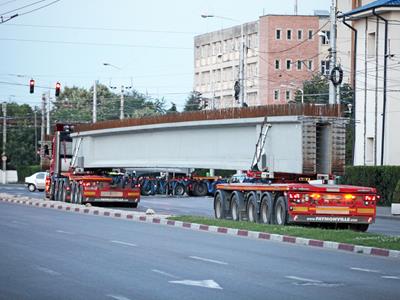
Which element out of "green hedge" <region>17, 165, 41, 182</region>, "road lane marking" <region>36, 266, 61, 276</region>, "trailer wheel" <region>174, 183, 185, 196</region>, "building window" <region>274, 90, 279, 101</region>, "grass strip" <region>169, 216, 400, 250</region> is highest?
"building window" <region>274, 90, 279, 101</region>

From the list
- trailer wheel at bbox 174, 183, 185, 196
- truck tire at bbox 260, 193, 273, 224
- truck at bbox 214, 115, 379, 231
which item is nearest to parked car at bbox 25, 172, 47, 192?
trailer wheel at bbox 174, 183, 185, 196

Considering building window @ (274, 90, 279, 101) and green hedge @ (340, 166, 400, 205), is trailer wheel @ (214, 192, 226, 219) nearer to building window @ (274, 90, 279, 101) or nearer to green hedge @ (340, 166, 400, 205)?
green hedge @ (340, 166, 400, 205)

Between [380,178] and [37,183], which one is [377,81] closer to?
[380,178]

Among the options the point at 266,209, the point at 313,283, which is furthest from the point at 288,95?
the point at 313,283

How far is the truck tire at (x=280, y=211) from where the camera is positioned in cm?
3297

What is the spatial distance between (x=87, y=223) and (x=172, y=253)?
12833 millimetres

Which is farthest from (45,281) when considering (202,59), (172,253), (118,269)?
(202,59)

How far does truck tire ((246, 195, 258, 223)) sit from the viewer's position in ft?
116

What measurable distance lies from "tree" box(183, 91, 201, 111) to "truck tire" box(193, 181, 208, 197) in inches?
2042

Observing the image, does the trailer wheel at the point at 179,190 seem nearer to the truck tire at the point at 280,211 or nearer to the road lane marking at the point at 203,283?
the truck tire at the point at 280,211

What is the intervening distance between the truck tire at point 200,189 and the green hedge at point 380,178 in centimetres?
2001

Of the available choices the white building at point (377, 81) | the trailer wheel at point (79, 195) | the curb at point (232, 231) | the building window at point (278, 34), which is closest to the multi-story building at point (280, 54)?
the building window at point (278, 34)

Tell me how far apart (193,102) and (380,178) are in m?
79.2

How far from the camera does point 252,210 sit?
35.9 m
